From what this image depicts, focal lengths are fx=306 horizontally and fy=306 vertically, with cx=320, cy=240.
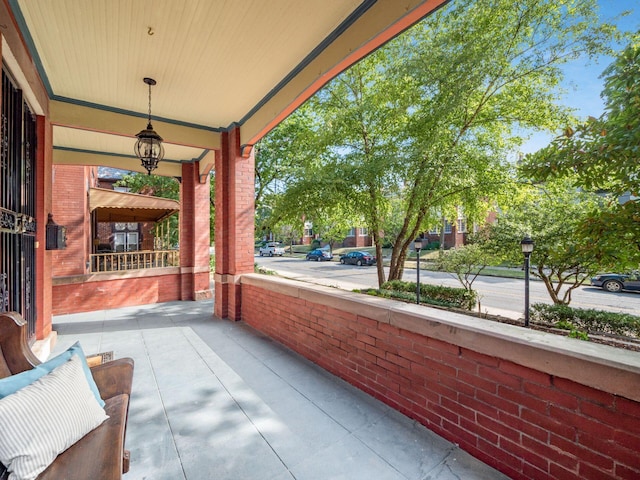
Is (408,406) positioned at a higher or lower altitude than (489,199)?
lower

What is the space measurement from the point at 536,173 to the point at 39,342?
596 centimetres

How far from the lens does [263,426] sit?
2451mm

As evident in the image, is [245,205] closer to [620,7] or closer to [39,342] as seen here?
[39,342]

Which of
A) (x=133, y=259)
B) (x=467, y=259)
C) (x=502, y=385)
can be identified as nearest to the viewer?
(x=502, y=385)

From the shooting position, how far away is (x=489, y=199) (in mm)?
6965

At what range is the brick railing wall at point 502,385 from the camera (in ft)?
4.90

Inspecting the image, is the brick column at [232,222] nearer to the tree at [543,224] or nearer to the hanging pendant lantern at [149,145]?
the hanging pendant lantern at [149,145]

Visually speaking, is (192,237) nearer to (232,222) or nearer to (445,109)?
(232,222)

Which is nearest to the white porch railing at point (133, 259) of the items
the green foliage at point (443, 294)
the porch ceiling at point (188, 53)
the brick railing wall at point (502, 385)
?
the porch ceiling at point (188, 53)

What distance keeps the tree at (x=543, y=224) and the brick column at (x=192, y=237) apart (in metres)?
6.91

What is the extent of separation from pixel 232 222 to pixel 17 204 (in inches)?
114

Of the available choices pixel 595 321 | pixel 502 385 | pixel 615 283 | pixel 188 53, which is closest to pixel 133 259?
pixel 188 53

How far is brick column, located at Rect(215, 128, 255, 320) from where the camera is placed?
222 inches

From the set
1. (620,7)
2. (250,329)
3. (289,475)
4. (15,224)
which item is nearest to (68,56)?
(15,224)
